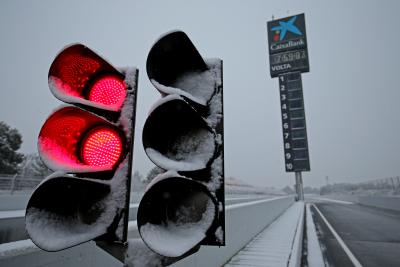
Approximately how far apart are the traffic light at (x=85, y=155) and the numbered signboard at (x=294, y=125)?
110 feet

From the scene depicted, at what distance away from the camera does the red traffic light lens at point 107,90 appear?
1.12 metres

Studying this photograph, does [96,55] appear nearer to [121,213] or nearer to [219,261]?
[121,213]

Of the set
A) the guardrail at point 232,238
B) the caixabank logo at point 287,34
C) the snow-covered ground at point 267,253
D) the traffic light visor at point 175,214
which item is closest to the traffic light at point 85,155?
the traffic light visor at point 175,214

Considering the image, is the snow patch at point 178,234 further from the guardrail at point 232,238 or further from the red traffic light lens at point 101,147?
the guardrail at point 232,238

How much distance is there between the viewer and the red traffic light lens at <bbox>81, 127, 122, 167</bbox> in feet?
3.38

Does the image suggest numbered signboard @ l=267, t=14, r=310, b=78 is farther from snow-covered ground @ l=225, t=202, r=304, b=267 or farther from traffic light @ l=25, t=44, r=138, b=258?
traffic light @ l=25, t=44, r=138, b=258

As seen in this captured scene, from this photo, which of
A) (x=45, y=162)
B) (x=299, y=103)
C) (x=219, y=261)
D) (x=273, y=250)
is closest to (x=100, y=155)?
(x=45, y=162)

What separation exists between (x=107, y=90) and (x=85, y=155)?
32 centimetres

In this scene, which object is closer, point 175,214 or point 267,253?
point 175,214

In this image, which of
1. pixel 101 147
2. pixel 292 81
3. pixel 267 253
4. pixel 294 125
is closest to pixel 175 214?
pixel 101 147

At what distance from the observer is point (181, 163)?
2.95 ft

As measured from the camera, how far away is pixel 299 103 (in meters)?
35.1

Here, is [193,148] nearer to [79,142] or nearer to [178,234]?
[178,234]

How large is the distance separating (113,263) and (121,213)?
943 mm
